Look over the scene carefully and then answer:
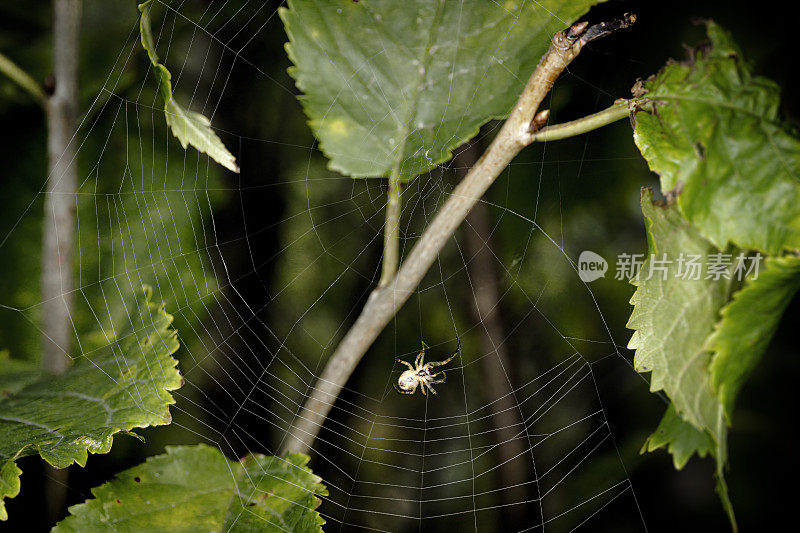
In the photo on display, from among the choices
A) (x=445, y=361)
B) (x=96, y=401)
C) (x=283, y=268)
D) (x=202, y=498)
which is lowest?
(x=202, y=498)

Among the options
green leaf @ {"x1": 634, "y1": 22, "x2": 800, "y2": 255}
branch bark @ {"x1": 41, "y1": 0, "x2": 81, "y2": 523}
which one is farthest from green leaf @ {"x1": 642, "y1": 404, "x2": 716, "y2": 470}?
branch bark @ {"x1": 41, "y1": 0, "x2": 81, "y2": 523}

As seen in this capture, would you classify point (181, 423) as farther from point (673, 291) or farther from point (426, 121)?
point (673, 291)

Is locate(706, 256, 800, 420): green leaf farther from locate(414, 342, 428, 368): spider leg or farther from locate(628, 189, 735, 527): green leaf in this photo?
locate(414, 342, 428, 368): spider leg

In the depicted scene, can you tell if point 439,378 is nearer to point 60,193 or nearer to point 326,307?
point 326,307

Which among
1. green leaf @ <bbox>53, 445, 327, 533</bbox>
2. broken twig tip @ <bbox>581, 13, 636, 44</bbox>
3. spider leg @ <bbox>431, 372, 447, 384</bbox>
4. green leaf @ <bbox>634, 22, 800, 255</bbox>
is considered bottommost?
green leaf @ <bbox>53, 445, 327, 533</bbox>

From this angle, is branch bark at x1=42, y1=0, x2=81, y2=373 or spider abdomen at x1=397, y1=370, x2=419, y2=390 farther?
spider abdomen at x1=397, y1=370, x2=419, y2=390

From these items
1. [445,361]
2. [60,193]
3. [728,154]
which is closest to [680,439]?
[728,154]

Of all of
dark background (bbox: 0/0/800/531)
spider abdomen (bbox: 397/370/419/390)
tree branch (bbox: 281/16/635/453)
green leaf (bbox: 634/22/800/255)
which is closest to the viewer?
green leaf (bbox: 634/22/800/255)
